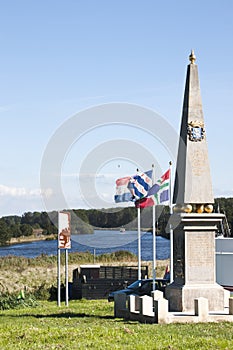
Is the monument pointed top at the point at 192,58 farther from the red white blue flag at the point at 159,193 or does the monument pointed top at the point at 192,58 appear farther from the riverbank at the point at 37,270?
the riverbank at the point at 37,270

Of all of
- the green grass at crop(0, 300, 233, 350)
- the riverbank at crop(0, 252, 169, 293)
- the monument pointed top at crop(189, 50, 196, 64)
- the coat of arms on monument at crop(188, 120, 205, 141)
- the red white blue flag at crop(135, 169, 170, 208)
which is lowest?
the riverbank at crop(0, 252, 169, 293)

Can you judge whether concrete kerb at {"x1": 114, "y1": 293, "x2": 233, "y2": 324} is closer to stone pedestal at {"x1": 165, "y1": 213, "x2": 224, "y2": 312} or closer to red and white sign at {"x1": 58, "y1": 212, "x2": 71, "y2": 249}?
stone pedestal at {"x1": 165, "y1": 213, "x2": 224, "y2": 312}

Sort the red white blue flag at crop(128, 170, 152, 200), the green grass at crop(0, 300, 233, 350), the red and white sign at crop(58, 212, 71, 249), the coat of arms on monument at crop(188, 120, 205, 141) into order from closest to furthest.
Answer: the green grass at crop(0, 300, 233, 350) < the coat of arms on monument at crop(188, 120, 205, 141) < the red and white sign at crop(58, 212, 71, 249) < the red white blue flag at crop(128, 170, 152, 200)

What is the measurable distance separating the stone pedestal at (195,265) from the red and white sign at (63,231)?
27.7 ft

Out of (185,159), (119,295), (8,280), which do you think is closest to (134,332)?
(119,295)

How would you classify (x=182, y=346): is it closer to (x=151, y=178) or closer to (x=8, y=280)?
(x=151, y=178)

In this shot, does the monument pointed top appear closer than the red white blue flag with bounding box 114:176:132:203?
Yes

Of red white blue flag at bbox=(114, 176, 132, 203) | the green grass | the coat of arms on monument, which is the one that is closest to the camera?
the green grass

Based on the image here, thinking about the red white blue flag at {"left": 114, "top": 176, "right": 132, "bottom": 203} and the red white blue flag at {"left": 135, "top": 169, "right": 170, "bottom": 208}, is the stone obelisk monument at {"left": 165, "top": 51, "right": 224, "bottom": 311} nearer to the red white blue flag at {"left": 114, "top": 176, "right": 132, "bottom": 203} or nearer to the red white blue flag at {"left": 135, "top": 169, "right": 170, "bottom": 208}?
the red white blue flag at {"left": 135, "top": 169, "right": 170, "bottom": 208}

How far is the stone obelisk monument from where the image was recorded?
66.6 feet

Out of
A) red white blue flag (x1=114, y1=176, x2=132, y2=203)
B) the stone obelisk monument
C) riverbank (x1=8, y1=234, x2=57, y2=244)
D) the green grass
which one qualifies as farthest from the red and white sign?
riverbank (x1=8, y1=234, x2=57, y2=244)

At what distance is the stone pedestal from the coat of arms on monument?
7.11 ft

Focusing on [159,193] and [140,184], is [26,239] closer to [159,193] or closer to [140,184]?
[140,184]

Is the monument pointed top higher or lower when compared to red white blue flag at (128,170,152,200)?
higher
